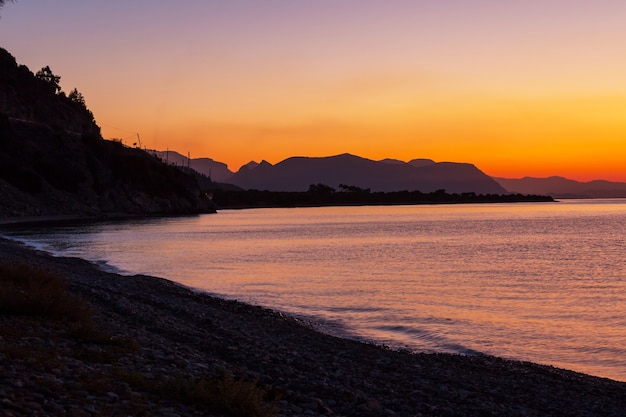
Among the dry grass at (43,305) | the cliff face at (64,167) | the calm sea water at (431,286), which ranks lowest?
the calm sea water at (431,286)

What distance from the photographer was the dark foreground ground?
939 centimetres

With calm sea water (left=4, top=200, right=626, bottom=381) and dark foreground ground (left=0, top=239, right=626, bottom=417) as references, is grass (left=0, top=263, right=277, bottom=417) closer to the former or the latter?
dark foreground ground (left=0, top=239, right=626, bottom=417)

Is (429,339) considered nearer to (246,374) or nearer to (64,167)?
(246,374)

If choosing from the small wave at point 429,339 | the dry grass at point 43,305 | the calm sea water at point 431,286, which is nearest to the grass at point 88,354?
the dry grass at point 43,305

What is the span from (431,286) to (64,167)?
116m

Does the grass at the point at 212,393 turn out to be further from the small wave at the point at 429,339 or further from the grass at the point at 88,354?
the small wave at the point at 429,339

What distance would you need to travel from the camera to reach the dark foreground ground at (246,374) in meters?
9.39

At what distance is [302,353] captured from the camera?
17250 millimetres

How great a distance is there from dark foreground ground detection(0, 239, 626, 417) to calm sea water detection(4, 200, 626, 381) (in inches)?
153

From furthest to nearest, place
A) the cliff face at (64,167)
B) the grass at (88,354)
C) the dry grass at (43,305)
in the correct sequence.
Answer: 1. the cliff face at (64,167)
2. the dry grass at (43,305)
3. the grass at (88,354)

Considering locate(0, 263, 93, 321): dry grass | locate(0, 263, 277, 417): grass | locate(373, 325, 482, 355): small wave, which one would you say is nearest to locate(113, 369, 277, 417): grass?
locate(0, 263, 277, 417): grass

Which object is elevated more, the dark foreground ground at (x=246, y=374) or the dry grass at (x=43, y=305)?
the dry grass at (x=43, y=305)

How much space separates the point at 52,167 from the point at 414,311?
121 meters

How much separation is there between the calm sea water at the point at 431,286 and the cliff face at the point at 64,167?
51.5 m
